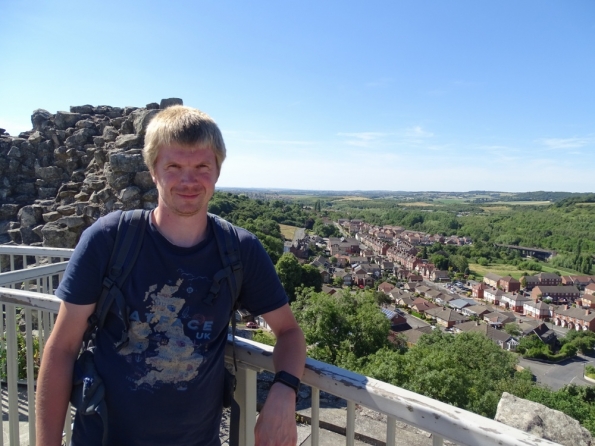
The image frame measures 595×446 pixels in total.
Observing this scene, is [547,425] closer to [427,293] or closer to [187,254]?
[187,254]

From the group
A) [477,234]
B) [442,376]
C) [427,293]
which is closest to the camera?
[442,376]

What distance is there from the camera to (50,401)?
136 cm

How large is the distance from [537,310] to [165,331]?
56.2m

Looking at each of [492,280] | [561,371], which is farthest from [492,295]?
[561,371]

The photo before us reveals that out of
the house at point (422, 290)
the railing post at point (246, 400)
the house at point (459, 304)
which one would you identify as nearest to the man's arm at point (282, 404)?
the railing post at point (246, 400)

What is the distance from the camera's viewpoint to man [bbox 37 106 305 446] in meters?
1.35

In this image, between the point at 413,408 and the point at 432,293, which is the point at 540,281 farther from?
the point at 413,408

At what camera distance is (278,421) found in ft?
4.26

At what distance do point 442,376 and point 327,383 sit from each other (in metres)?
10.2

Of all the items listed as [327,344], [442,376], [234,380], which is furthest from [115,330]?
[327,344]

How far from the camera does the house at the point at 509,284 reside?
5522 centimetres

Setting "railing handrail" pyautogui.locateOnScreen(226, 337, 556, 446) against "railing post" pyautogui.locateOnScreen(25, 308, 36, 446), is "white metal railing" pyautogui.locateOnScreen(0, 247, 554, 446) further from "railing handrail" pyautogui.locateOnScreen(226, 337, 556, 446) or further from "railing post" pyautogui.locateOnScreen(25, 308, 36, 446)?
"railing post" pyautogui.locateOnScreen(25, 308, 36, 446)

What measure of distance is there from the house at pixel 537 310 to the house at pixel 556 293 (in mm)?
5936

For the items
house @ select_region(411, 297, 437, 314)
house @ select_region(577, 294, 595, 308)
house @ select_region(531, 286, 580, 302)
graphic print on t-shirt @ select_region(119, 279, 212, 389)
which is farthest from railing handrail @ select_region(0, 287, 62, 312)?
house @ select_region(577, 294, 595, 308)
